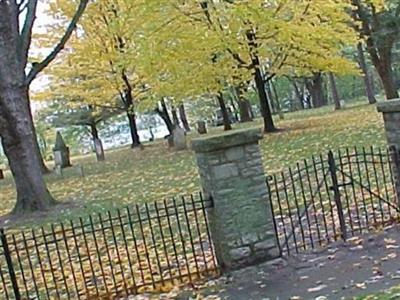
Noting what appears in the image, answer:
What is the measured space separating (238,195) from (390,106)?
229 centimetres

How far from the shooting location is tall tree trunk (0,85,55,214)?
40.1ft

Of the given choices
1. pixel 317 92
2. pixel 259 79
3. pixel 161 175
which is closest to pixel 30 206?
pixel 161 175

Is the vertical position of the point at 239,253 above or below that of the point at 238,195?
below

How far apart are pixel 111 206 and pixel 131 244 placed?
147 inches

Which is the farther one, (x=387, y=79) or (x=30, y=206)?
(x=387, y=79)

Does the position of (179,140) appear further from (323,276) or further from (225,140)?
(323,276)

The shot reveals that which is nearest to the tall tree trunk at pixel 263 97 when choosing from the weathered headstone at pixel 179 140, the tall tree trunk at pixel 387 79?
the weathered headstone at pixel 179 140

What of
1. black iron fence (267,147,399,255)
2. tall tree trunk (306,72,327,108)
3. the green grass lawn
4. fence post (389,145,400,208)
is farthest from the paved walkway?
tall tree trunk (306,72,327,108)

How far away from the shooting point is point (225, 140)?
6.64m

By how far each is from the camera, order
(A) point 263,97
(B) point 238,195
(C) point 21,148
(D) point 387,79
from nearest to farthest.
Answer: (B) point 238,195 → (C) point 21,148 → (A) point 263,97 → (D) point 387,79

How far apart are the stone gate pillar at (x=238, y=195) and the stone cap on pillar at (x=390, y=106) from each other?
1.82 metres

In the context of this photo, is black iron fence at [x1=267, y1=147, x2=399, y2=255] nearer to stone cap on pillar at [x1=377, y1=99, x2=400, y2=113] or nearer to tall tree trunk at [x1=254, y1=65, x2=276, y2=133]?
stone cap on pillar at [x1=377, y1=99, x2=400, y2=113]

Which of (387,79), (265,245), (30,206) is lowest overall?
(265,245)

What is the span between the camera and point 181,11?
19.5 metres
